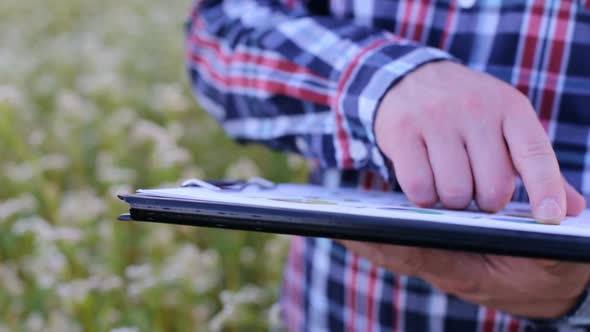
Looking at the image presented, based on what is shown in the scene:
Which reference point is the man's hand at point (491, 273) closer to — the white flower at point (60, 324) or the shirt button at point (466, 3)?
the shirt button at point (466, 3)

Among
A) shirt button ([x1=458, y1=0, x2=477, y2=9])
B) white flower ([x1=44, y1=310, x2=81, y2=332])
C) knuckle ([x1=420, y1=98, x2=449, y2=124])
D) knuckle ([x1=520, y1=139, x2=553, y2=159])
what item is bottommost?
white flower ([x1=44, y1=310, x2=81, y2=332])

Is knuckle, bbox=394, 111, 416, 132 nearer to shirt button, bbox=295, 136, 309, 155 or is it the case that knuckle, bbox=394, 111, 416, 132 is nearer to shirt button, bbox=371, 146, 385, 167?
shirt button, bbox=371, 146, 385, 167

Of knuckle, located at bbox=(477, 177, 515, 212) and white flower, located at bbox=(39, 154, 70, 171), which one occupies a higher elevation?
knuckle, located at bbox=(477, 177, 515, 212)

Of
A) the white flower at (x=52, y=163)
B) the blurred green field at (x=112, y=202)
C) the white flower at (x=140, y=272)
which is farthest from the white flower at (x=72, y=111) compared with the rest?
the white flower at (x=140, y=272)

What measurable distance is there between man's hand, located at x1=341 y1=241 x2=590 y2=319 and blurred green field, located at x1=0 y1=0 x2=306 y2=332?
1.54 feet

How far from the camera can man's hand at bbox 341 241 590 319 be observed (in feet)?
1.98

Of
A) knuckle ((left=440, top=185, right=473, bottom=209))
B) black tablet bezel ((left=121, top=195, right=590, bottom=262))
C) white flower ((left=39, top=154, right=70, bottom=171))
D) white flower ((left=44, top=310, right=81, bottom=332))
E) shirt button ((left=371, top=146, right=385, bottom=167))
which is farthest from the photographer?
white flower ((left=39, top=154, right=70, bottom=171))

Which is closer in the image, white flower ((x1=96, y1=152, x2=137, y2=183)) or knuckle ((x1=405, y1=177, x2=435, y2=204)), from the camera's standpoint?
knuckle ((x1=405, y1=177, x2=435, y2=204))

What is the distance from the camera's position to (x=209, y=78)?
3.03 feet

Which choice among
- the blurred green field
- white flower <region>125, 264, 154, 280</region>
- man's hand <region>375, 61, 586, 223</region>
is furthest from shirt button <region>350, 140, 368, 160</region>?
white flower <region>125, 264, 154, 280</region>

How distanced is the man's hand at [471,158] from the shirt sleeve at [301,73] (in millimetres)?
46

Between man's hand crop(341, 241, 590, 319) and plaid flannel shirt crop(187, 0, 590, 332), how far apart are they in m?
0.06

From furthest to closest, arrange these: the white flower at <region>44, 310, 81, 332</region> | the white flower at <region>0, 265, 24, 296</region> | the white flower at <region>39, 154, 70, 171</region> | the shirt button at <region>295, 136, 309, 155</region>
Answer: the white flower at <region>39, 154, 70, 171</region>
the white flower at <region>0, 265, 24, 296</region>
the white flower at <region>44, 310, 81, 332</region>
the shirt button at <region>295, 136, 309, 155</region>

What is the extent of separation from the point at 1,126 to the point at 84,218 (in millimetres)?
431
